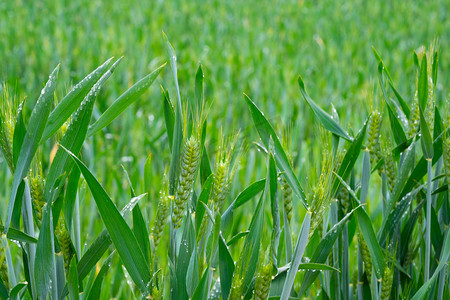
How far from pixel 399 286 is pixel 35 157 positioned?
0.52 metres

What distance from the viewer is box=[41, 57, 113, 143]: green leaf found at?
0.62 m

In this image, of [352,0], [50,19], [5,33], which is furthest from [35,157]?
[352,0]

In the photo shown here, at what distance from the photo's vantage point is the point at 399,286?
2.71 feet

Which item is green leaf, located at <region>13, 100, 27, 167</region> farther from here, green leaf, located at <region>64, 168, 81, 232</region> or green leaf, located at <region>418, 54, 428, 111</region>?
green leaf, located at <region>418, 54, 428, 111</region>

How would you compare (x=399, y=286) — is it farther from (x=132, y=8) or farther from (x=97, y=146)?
(x=132, y=8)

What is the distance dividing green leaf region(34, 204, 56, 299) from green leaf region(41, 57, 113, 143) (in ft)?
0.28

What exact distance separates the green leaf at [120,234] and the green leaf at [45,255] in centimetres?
5

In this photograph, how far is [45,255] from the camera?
604 millimetres

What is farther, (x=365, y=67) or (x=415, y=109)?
(x=365, y=67)

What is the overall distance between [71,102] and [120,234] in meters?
0.15

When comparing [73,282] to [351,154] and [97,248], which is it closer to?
[97,248]

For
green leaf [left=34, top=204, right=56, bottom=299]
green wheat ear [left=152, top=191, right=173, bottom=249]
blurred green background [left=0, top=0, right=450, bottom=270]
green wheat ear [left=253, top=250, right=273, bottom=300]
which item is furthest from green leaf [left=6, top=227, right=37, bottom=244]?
blurred green background [left=0, top=0, right=450, bottom=270]

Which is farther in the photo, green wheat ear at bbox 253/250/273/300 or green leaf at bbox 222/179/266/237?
green leaf at bbox 222/179/266/237

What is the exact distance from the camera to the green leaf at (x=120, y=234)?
1.92 ft
